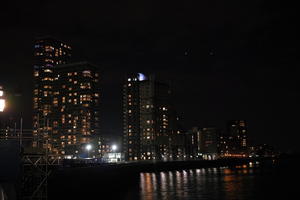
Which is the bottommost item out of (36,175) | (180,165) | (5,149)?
(180,165)

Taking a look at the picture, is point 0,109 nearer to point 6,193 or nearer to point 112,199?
point 6,193

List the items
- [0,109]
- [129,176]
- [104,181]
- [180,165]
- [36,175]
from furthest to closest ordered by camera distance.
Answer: [180,165] < [129,176] < [104,181] < [36,175] < [0,109]

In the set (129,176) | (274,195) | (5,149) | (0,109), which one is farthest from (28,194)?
(129,176)

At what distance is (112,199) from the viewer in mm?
58156

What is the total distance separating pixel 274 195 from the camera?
65688 millimetres

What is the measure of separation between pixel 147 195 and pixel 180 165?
387ft

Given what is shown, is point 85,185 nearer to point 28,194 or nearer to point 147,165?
point 28,194

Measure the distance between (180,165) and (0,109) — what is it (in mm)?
166066

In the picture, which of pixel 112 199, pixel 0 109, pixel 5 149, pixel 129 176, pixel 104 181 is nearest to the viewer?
pixel 0 109

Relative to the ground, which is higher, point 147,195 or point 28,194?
point 28,194

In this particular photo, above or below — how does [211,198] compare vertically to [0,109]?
below

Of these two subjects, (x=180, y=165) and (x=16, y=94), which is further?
(x=180, y=165)

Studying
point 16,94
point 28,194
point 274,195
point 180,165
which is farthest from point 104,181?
point 180,165

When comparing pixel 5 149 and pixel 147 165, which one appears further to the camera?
pixel 147 165
